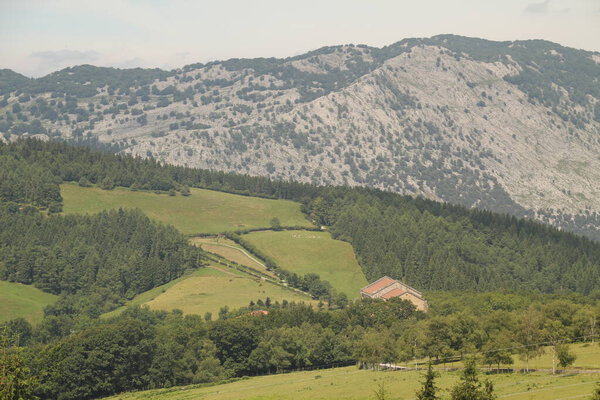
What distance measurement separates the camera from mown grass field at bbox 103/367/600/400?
395 ft

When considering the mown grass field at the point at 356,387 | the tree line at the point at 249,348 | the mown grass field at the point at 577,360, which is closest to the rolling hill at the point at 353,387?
the mown grass field at the point at 356,387

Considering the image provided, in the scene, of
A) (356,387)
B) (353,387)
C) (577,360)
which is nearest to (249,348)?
(353,387)

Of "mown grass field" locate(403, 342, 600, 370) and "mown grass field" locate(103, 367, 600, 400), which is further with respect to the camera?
"mown grass field" locate(403, 342, 600, 370)

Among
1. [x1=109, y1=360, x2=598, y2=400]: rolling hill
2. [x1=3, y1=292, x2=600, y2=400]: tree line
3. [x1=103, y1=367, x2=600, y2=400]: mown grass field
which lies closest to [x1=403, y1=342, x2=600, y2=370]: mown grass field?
[x1=3, y1=292, x2=600, y2=400]: tree line

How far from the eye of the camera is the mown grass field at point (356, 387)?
12050cm

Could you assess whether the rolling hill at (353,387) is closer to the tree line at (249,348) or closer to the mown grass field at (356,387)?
the mown grass field at (356,387)

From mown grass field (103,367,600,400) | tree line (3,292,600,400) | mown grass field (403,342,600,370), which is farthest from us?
tree line (3,292,600,400)

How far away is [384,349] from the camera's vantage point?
175m

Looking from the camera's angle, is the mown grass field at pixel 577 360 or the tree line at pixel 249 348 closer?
the mown grass field at pixel 577 360

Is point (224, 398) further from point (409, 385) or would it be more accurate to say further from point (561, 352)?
point (561, 352)

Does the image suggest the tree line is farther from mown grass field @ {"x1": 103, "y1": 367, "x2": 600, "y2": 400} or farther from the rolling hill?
mown grass field @ {"x1": 103, "y1": 367, "x2": 600, "y2": 400}

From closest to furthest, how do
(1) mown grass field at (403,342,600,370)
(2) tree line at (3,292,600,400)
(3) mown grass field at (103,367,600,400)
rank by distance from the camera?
(3) mown grass field at (103,367,600,400) → (1) mown grass field at (403,342,600,370) → (2) tree line at (3,292,600,400)

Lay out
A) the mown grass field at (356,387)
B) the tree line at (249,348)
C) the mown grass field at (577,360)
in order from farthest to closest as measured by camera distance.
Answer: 1. the tree line at (249,348)
2. the mown grass field at (577,360)
3. the mown grass field at (356,387)

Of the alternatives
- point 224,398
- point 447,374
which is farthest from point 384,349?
point 224,398
